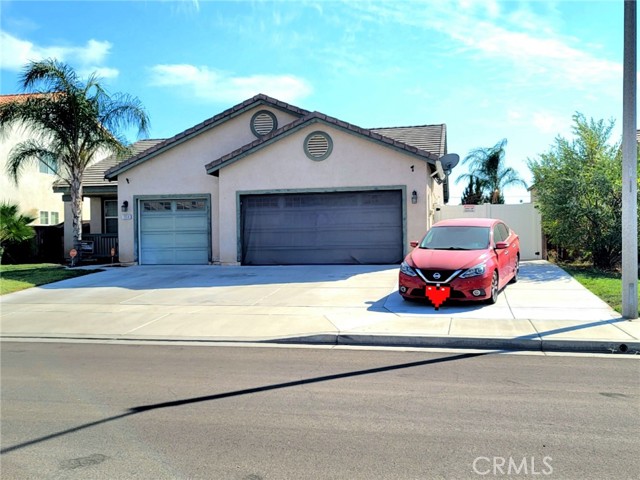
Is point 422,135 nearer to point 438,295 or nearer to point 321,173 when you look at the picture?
point 321,173

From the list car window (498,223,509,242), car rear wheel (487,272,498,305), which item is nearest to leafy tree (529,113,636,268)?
car window (498,223,509,242)

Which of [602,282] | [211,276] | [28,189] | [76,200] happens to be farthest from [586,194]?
[28,189]

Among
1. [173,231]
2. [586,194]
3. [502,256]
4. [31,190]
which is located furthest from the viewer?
[31,190]

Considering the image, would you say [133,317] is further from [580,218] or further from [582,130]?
[582,130]

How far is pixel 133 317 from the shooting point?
1051 cm

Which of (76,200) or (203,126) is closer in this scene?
(76,200)

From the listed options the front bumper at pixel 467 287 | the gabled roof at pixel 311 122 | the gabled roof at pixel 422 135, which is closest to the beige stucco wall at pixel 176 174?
the gabled roof at pixel 311 122

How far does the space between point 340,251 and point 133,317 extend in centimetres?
822

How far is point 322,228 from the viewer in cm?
1756

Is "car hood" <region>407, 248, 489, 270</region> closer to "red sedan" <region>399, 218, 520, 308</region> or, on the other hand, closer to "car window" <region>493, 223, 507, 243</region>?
"red sedan" <region>399, 218, 520, 308</region>

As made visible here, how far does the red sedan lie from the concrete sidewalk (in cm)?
36

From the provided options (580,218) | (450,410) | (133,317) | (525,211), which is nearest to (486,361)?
(450,410)

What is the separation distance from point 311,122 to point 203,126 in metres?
4.53

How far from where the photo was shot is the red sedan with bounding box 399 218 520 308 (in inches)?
399
